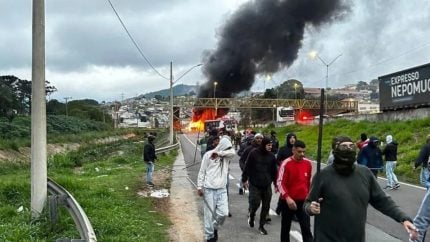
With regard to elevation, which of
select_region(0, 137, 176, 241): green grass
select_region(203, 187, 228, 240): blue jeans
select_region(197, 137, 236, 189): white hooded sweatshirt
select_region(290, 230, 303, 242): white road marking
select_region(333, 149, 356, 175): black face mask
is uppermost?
select_region(333, 149, 356, 175): black face mask

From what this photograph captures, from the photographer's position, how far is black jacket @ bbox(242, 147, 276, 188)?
28.8 feet

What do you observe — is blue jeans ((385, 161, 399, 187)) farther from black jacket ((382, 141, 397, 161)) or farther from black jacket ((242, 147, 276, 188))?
black jacket ((242, 147, 276, 188))

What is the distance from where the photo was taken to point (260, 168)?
8.78 meters

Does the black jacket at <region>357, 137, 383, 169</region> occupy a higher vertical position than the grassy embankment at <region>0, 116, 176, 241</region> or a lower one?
higher

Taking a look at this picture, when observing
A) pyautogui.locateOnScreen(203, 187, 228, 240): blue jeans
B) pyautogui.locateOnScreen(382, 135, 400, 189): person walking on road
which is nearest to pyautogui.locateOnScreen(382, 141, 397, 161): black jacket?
pyautogui.locateOnScreen(382, 135, 400, 189): person walking on road

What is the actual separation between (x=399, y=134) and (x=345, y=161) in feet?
79.6

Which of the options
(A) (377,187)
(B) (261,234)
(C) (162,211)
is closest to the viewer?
(A) (377,187)

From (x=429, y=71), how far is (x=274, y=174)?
72.6 feet

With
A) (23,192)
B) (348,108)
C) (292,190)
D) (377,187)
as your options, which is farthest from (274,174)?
(348,108)

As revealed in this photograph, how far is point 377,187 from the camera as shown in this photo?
14.3ft

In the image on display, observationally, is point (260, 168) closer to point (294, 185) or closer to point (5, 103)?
point (294, 185)

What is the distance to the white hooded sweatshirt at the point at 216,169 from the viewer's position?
7598 millimetres

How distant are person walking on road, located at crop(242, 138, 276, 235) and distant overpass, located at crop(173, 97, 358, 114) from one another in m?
56.8

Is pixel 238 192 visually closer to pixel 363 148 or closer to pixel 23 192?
pixel 363 148
